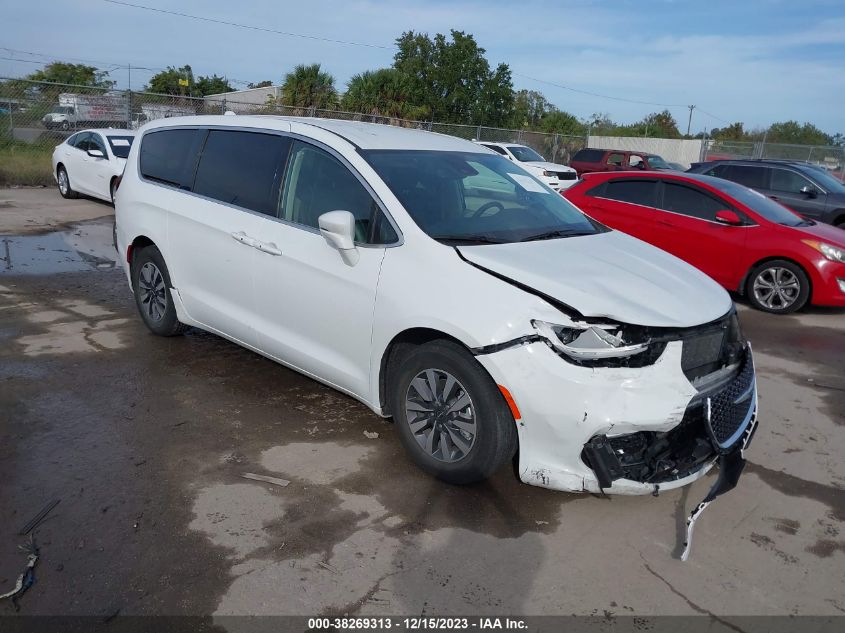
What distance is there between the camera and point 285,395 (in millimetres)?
4988

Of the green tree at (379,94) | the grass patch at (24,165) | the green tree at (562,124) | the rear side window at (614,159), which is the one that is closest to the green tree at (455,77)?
the green tree at (562,124)

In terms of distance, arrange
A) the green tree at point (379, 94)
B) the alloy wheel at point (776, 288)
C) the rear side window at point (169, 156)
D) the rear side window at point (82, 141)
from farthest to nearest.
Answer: the green tree at point (379, 94)
the rear side window at point (82, 141)
the alloy wheel at point (776, 288)
the rear side window at point (169, 156)

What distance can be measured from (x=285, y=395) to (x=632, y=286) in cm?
256

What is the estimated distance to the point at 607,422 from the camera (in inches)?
126

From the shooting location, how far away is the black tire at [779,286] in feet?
26.5

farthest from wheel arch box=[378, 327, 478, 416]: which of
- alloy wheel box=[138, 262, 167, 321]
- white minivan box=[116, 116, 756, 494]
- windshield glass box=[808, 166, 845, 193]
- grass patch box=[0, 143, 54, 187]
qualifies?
grass patch box=[0, 143, 54, 187]

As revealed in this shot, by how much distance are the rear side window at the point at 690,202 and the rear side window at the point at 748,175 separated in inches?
206

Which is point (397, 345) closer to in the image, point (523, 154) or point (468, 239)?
point (468, 239)

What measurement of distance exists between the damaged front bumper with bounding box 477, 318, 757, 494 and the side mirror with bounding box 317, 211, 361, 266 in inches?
41.2

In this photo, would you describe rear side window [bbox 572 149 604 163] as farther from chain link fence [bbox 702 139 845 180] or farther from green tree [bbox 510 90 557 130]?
green tree [bbox 510 90 557 130]

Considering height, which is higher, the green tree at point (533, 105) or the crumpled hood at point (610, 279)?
the green tree at point (533, 105)

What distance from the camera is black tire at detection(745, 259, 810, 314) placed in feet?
26.5

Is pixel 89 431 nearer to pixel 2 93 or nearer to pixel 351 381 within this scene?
pixel 351 381

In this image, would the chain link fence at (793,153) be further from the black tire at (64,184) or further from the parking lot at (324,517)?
the parking lot at (324,517)
